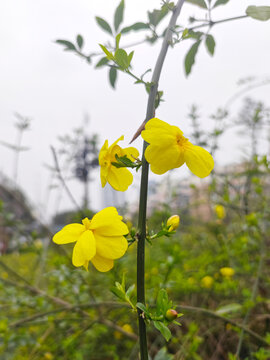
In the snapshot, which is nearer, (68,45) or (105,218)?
(105,218)

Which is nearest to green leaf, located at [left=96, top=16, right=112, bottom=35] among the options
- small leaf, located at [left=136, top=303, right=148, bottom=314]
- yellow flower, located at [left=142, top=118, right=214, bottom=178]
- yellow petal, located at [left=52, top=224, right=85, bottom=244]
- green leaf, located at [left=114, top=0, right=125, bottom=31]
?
green leaf, located at [left=114, top=0, right=125, bottom=31]

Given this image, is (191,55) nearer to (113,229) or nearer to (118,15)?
(118,15)

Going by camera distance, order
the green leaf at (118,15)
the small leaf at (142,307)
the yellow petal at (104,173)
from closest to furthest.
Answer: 1. the small leaf at (142,307)
2. the yellow petal at (104,173)
3. the green leaf at (118,15)

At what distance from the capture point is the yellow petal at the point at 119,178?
20.7 inches

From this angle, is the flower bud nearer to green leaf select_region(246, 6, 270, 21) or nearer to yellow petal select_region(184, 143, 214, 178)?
yellow petal select_region(184, 143, 214, 178)

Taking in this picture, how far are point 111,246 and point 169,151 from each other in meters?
0.17

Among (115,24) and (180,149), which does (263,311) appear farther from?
(115,24)

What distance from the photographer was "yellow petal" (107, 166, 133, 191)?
1.72 ft

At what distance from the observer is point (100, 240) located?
45 centimetres

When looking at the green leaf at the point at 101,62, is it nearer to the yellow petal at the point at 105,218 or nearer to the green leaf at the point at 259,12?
the green leaf at the point at 259,12

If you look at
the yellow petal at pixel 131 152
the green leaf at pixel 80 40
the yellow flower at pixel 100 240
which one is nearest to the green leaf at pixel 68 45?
the green leaf at pixel 80 40

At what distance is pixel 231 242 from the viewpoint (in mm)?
1769

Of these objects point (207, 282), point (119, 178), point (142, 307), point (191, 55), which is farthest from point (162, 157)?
point (207, 282)

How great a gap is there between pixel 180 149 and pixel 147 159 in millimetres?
68
